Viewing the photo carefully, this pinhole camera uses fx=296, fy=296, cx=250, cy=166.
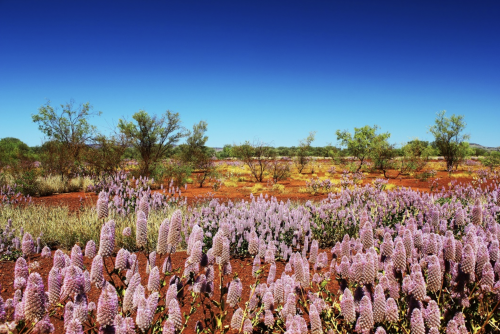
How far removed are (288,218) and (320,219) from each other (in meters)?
0.85

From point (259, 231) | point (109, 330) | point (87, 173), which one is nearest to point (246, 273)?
point (259, 231)

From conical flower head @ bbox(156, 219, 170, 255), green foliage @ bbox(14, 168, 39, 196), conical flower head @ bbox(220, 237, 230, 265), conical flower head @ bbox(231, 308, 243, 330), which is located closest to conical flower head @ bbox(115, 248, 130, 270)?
conical flower head @ bbox(156, 219, 170, 255)

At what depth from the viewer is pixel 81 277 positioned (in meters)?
1.48

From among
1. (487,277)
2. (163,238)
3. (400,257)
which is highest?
(163,238)

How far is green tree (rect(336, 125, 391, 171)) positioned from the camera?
83.5 ft

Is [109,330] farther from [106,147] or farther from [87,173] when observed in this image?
[87,173]

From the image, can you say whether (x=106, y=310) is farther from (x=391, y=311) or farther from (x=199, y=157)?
(x=199, y=157)

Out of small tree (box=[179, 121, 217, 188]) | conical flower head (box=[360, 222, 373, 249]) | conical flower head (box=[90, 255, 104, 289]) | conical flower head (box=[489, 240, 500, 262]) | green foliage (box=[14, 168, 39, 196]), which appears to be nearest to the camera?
conical flower head (box=[90, 255, 104, 289])

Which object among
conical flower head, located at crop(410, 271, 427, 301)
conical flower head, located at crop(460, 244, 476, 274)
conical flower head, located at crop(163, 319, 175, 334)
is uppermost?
conical flower head, located at crop(460, 244, 476, 274)

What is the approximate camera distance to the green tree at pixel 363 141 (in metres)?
25.4

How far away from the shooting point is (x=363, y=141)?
25547mm

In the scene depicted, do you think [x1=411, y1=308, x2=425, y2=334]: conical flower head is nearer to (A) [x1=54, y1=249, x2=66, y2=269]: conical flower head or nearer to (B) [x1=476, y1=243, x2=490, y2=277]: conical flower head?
(B) [x1=476, y1=243, x2=490, y2=277]: conical flower head

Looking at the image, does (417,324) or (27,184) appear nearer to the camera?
(417,324)

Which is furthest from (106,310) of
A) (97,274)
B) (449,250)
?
(449,250)
